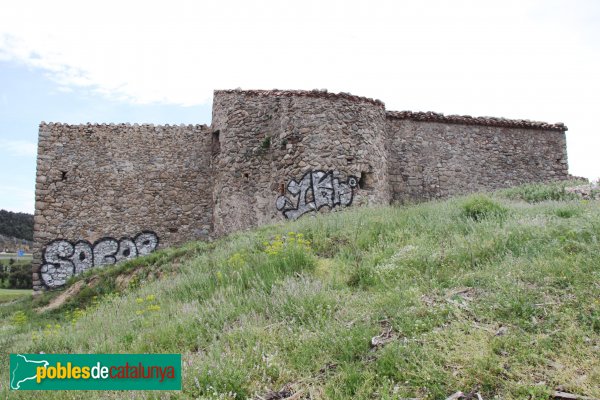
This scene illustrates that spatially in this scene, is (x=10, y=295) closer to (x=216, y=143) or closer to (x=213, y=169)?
(x=213, y=169)

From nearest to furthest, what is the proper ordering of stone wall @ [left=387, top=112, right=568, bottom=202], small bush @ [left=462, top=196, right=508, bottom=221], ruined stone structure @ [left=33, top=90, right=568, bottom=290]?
small bush @ [left=462, top=196, right=508, bottom=221]
ruined stone structure @ [left=33, top=90, right=568, bottom=290]
stone wall @ [left=387, top=112, right=568, bottom=202]

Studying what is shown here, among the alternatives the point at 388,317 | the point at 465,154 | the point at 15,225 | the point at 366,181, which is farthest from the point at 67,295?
the point at 15,225

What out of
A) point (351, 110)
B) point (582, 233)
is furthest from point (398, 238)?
point (351, 110)

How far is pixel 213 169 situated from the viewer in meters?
13.9

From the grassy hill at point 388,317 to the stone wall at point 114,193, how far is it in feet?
21.5

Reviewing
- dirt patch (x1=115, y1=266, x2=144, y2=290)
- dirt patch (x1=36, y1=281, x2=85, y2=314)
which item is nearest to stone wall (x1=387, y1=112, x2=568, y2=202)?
dirt patch (x1=115, y1=266, x2=144, y2=290)

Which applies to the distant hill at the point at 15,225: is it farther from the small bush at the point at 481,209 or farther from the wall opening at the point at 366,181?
the small bush at the point at 481,209

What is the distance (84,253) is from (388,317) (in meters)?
11.6

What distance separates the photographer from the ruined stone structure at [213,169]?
41.1 ft

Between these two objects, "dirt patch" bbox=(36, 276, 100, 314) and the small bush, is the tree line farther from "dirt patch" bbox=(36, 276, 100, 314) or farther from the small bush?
the small bush

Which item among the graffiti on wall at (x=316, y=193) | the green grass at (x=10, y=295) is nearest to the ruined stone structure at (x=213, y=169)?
the graffiti on wall at (x=316, y=193)

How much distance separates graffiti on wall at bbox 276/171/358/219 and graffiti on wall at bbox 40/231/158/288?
4752 mm

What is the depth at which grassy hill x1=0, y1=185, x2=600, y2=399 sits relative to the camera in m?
3.26

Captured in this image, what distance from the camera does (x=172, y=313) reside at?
547cm
